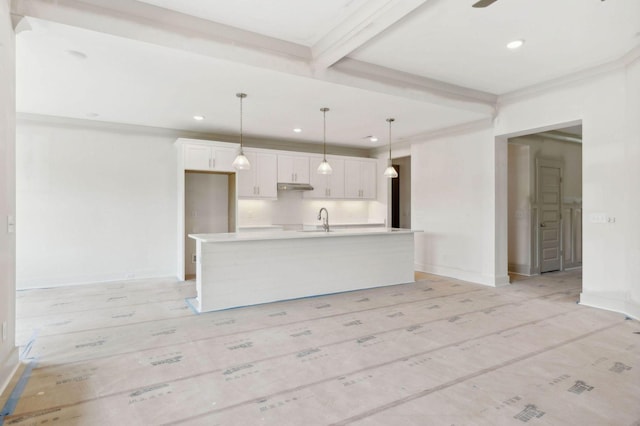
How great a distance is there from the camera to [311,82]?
13.3ft

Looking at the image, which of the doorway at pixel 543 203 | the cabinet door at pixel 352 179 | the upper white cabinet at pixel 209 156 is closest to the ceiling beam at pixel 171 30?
the upper white cabinet at pixel 209 156

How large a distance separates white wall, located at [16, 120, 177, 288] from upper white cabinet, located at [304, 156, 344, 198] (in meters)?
2.74

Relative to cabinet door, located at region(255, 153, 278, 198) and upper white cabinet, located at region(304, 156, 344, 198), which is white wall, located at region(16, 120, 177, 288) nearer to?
cabinet door, located at region(255, 153, 278, 198)

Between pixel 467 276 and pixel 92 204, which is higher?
pixel 92 204

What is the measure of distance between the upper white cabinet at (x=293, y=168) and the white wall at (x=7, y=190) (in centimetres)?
466

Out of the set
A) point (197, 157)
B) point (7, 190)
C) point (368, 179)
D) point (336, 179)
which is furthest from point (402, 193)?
point (7, 190)

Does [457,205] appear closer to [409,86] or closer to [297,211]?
[409,86]

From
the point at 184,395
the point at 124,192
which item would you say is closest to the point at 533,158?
the point at 184,395

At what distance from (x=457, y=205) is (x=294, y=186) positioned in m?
3.14

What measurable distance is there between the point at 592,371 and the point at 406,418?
1.67 metres

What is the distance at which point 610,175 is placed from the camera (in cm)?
429

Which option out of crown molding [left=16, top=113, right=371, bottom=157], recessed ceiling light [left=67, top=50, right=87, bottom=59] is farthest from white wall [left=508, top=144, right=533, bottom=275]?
recessed ceiling light [left=67, top=50, right=87, bottom=59]

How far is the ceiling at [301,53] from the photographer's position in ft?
9.74

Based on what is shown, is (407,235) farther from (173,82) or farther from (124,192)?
(124,192)
